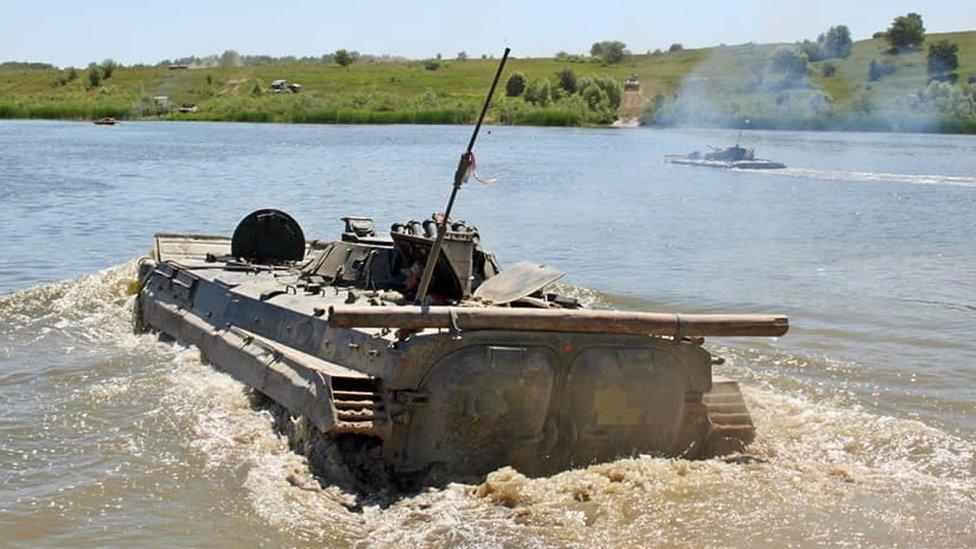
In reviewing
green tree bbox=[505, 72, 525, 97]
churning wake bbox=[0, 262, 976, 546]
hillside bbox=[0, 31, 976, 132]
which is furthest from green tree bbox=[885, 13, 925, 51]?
churning wake bbox=[0, 262, 976, 546]

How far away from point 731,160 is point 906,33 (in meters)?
59.6

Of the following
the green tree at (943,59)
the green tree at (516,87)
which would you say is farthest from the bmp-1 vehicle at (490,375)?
the green tree at (943,59)

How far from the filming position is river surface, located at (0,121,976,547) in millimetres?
12891

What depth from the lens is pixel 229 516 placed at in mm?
13102

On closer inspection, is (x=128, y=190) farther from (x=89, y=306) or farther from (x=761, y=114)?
(x=761, y=114)

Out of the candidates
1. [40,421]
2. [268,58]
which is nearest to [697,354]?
[40,421]

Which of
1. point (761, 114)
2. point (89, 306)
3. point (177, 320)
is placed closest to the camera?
point (177, 320)

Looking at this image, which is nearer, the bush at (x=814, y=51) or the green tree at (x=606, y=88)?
the green tree at (x=606, y=88)

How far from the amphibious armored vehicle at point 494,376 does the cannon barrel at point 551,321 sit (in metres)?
0.01

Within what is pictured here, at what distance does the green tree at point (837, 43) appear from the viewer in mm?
114812

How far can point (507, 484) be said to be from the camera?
13.0 metres

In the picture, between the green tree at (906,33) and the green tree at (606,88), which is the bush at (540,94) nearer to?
the green tree at (606,88)

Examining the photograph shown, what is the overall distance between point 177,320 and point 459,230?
5.56m

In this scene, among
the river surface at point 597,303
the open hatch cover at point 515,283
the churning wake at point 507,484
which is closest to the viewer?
the churning wake at point 507,484
